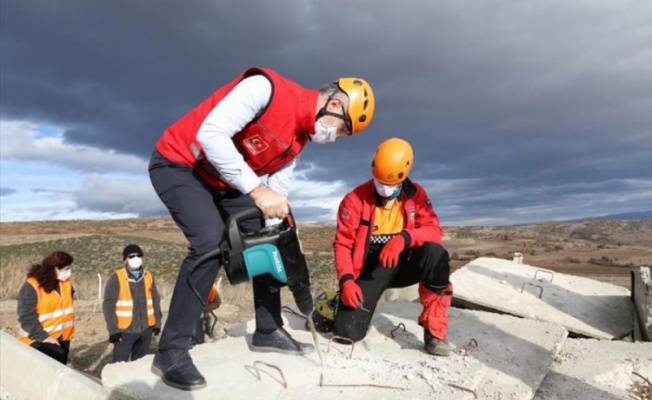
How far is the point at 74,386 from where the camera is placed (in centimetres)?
284

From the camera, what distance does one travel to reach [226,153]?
267 centimetres

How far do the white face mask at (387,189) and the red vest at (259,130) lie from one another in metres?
1.17

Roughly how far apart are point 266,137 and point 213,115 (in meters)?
0.36

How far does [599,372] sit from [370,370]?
1.91 meters

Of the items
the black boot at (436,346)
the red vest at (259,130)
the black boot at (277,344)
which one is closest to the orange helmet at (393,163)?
the red vest at (259,130)

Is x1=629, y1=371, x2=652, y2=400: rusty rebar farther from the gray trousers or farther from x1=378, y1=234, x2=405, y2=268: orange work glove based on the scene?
the gray trousers

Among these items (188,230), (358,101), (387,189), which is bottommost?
(188,230)

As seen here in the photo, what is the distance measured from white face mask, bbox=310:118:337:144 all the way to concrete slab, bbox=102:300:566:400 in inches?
56.9

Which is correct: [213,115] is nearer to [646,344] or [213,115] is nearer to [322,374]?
[322,374]

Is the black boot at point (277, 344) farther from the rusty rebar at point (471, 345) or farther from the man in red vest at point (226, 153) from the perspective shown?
the rusty rebar at point (471, 345)

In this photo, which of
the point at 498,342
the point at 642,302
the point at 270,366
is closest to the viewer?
the point at 270,366

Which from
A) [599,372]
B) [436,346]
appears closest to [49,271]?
[436,346]

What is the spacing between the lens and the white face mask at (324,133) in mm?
3088

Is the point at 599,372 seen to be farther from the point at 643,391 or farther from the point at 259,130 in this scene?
the point at 259,130
